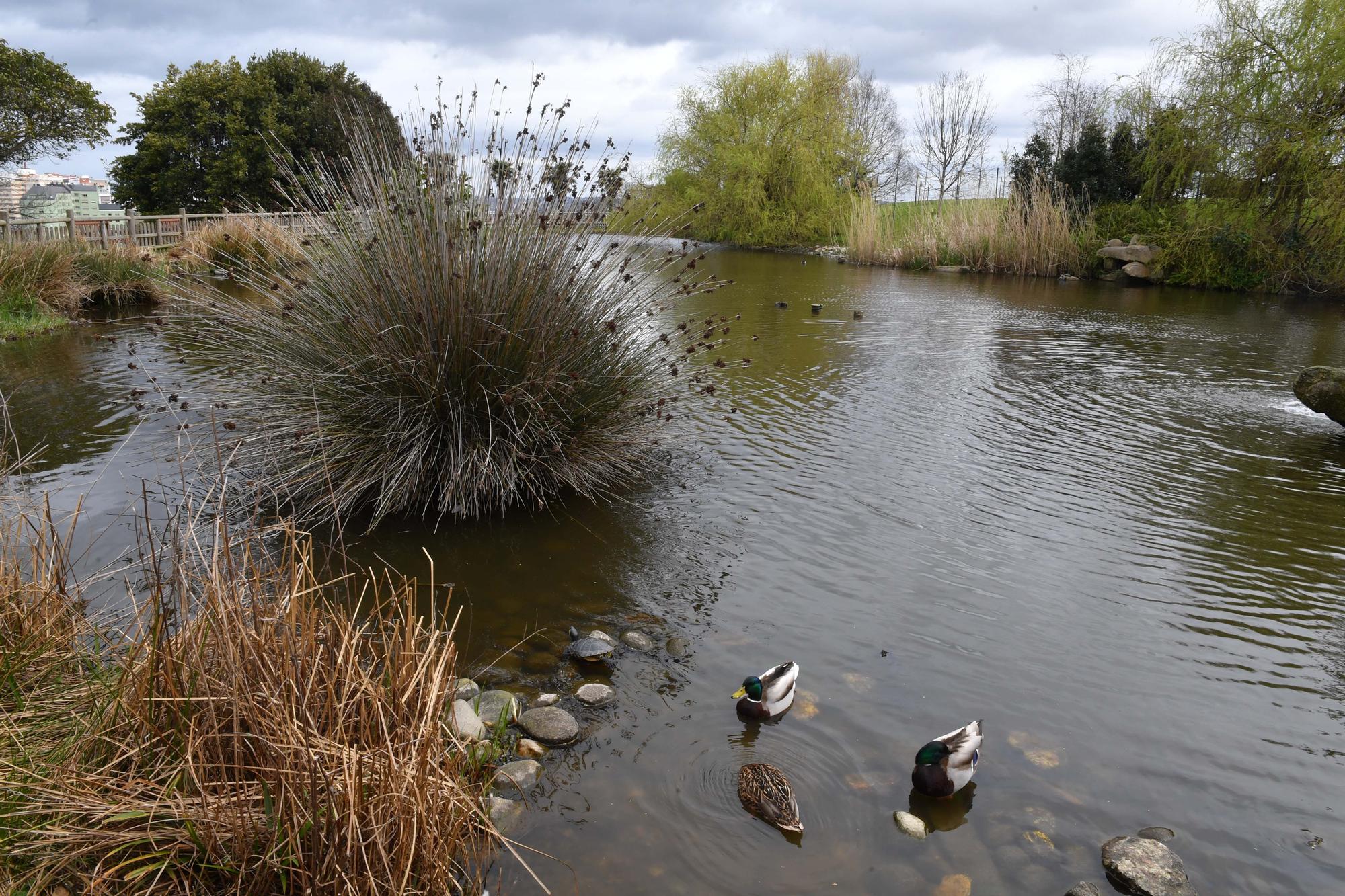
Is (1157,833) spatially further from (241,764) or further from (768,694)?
(241,764)

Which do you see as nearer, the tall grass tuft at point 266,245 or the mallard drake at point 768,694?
the mallard drake at point 768,694

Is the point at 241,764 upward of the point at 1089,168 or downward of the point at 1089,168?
downward

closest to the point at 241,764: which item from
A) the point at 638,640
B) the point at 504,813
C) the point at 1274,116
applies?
the point at 504,813

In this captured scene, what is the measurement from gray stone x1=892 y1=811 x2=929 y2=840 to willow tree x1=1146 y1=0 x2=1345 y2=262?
19411 mm

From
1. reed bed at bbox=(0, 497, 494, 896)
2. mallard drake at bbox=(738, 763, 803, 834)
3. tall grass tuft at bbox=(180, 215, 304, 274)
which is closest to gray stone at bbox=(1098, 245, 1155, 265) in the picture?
tall grass tuft at bbox=(180, 215, 304, 274)

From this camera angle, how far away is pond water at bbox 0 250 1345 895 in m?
2.71

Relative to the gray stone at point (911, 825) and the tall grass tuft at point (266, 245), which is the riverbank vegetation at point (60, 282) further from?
the gray stone at point (911, 825)

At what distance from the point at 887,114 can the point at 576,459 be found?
52138 mm

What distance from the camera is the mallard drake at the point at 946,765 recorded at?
286 cm

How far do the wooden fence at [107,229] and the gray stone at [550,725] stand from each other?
7399mm

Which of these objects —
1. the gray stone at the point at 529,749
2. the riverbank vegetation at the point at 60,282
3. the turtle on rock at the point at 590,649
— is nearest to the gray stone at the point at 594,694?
the turtle on rock at the point at 590,649

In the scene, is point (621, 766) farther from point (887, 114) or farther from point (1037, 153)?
point (887, 114)

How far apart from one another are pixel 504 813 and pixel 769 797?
896mm

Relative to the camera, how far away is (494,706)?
10.6 feet
